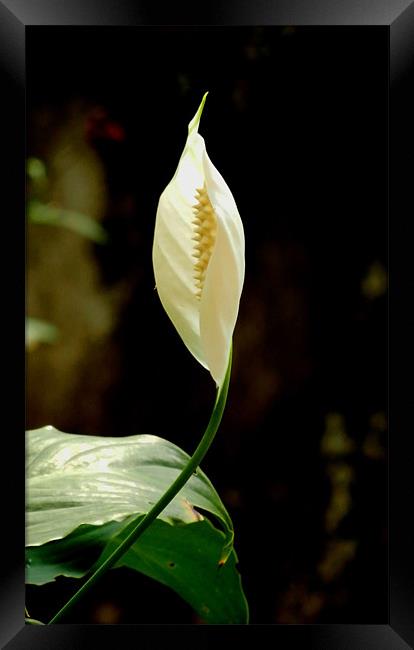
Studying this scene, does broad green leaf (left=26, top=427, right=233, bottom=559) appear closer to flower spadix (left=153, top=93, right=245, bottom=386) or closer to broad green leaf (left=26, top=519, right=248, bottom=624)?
broad green leaf (left=26, top=519, right=248, bottom=624)

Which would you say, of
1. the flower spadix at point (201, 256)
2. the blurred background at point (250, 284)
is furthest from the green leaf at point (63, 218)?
the flower spadix at point (201, 256)

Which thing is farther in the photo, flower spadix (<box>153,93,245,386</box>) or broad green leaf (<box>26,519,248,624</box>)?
broad green leaf (<box>26,519,248,624</box>)

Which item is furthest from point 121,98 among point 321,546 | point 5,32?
point 321,546

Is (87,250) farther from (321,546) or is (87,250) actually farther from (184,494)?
(321,546)

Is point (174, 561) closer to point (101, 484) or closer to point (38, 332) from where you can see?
point (101, 484)

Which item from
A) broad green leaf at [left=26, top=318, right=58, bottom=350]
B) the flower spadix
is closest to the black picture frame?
broad green leaf at [left=26, top=318, right=58, bottom=350]

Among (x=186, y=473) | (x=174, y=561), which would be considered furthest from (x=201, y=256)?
(x=174, y=561)

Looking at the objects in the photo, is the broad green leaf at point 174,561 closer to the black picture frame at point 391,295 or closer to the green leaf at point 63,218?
the black picture frame at point 391,295
